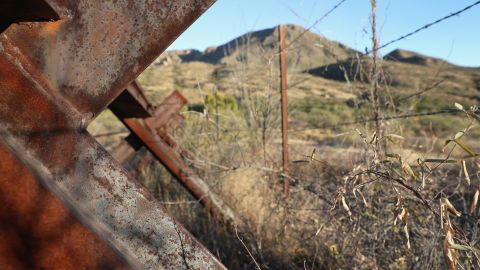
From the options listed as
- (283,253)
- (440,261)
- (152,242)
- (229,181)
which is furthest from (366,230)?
(229,181)

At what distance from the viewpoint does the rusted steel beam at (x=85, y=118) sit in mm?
960

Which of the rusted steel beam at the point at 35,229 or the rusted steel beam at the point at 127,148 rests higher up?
the rusted steel beam at the point at 35,229

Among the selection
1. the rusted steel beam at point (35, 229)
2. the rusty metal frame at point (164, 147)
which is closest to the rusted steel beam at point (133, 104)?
the rusty metal frame at point (164, 147)

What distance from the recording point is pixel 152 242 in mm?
1049

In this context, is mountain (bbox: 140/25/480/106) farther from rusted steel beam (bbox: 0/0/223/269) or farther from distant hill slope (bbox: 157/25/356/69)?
rusted steel beam (bbox: 0/0/223/269)

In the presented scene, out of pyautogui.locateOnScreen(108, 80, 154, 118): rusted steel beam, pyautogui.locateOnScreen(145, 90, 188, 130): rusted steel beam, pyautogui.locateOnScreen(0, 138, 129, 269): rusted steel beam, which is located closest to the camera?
pyautogui.locateOnScreen(0, 138, 129, 269): rusted steel beam

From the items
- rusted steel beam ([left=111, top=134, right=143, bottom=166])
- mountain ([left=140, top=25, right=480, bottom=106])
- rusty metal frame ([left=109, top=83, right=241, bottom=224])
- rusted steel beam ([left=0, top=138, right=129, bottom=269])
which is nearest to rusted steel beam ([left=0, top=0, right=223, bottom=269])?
rusted steel beam ([left=0, top=138, right=129, bottom=269])

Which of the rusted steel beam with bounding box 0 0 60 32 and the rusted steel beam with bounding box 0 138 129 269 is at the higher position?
the rusted steel beam with bounding box 0 0 60 32

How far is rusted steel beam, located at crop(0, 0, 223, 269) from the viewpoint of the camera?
37.8 inches

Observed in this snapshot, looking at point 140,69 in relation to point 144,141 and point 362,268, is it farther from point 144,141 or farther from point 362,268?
point 144,141

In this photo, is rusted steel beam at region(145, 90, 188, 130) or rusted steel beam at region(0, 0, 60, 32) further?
rusted steel beam at region(145, 90, 188, 130)

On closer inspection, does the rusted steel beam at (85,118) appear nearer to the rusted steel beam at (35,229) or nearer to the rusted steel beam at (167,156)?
the rusted steel beam at (35,229)

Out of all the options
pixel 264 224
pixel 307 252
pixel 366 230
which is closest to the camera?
pixel 366 230

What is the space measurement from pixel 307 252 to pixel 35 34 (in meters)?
2.80
